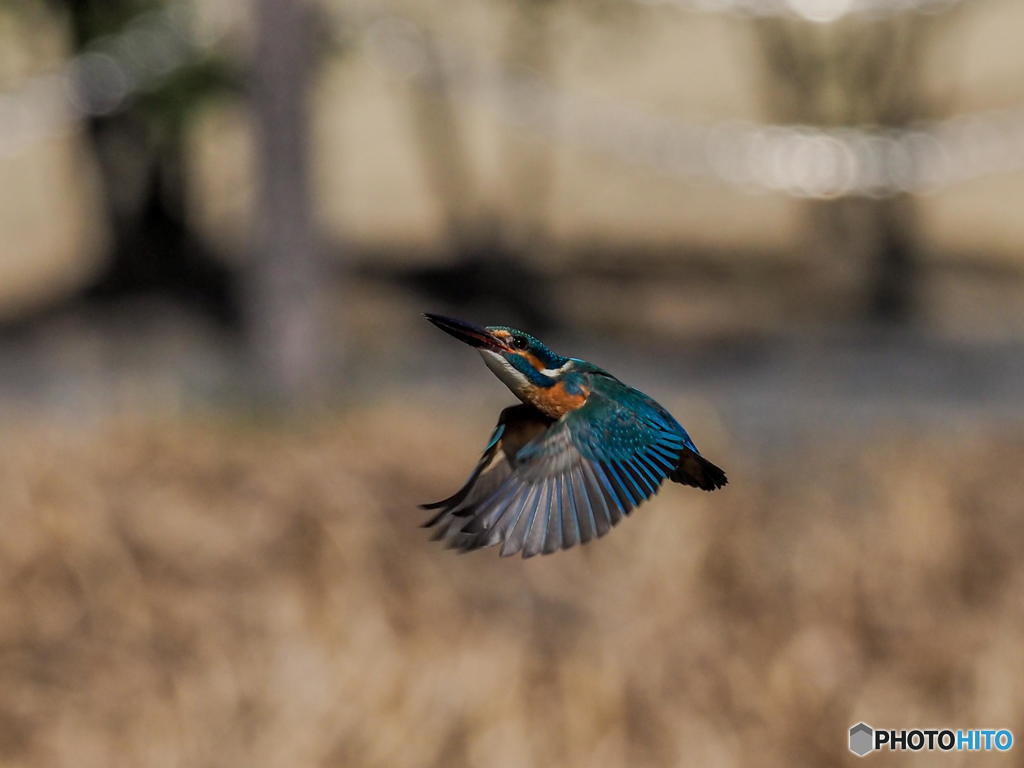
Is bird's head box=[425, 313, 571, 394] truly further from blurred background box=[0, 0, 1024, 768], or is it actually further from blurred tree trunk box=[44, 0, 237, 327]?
blurred tree trunk box=[44, 0, 237, 327]

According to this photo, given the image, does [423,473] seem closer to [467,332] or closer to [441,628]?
[441,628]

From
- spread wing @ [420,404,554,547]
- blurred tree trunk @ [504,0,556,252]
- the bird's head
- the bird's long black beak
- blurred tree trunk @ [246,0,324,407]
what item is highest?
the bird's long black beak

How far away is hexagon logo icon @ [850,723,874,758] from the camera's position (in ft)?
14.9

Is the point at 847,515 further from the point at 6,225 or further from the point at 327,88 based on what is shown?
the point at 6,225

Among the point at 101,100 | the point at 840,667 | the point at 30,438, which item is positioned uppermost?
the point at 101,100

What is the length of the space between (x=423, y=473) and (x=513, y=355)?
4.57 metres

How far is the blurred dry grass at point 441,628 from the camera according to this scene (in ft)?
15.7

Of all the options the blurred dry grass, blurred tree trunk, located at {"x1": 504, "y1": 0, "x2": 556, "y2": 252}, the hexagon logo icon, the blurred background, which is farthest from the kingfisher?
blurred tree trunk, located at {"x1": 504, "y1": 0, "x2": 556, "y2": 252}

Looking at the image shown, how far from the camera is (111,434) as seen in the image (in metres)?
5.84

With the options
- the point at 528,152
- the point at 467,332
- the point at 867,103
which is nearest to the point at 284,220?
the point at 467,332

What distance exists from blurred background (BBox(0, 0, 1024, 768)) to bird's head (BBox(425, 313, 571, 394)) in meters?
3.14

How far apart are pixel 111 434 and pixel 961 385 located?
212 inches

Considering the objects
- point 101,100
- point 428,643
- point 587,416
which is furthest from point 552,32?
point 587,416

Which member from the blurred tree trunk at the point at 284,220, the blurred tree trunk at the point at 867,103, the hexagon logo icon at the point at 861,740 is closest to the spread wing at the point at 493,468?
the hexagon logo icon at the point at 861,740
